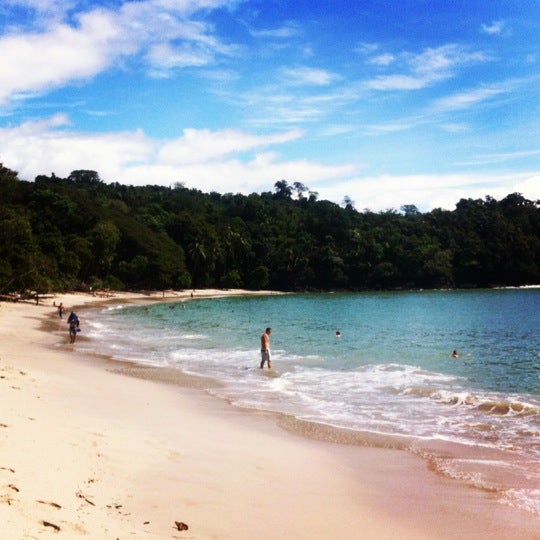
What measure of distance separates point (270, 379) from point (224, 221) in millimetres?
108362

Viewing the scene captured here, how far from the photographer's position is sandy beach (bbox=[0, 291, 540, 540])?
18.4ft

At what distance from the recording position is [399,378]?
61.9 feet

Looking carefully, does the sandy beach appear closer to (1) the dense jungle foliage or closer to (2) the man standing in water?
(2) the man standing in water

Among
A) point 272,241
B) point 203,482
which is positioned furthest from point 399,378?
point 272,241

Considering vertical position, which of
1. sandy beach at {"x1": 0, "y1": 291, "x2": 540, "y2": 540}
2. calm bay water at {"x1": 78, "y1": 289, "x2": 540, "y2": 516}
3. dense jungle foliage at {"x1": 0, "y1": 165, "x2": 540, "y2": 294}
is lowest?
calm bay water at {"x1": 78, "y1": 289, "x2": 540, "y2": 516}

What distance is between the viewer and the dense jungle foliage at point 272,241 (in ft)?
272

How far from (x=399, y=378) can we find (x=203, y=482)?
12.8 metres

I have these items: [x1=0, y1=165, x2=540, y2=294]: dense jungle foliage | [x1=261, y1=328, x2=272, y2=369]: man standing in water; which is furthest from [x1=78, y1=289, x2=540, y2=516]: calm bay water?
[x1=0, y1=165, x2=540, y2=294]: dense jungle foliage

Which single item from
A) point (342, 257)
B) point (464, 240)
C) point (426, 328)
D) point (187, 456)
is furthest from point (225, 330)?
point (464, 240)

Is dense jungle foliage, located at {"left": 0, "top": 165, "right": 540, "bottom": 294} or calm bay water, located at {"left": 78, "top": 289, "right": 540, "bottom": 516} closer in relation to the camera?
calm bay water, located at {"left": 78, "top": 289, "right": 540, "bottom": 516}

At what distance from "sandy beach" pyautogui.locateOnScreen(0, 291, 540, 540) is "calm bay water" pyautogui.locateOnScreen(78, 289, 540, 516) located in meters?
1.19

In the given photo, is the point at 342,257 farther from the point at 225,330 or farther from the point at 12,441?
the point at 12,441

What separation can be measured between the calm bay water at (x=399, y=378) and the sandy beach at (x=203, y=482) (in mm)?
1195

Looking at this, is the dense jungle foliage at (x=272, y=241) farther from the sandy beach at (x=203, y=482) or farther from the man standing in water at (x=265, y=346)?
the sandy beach at (x=203, y=482)
